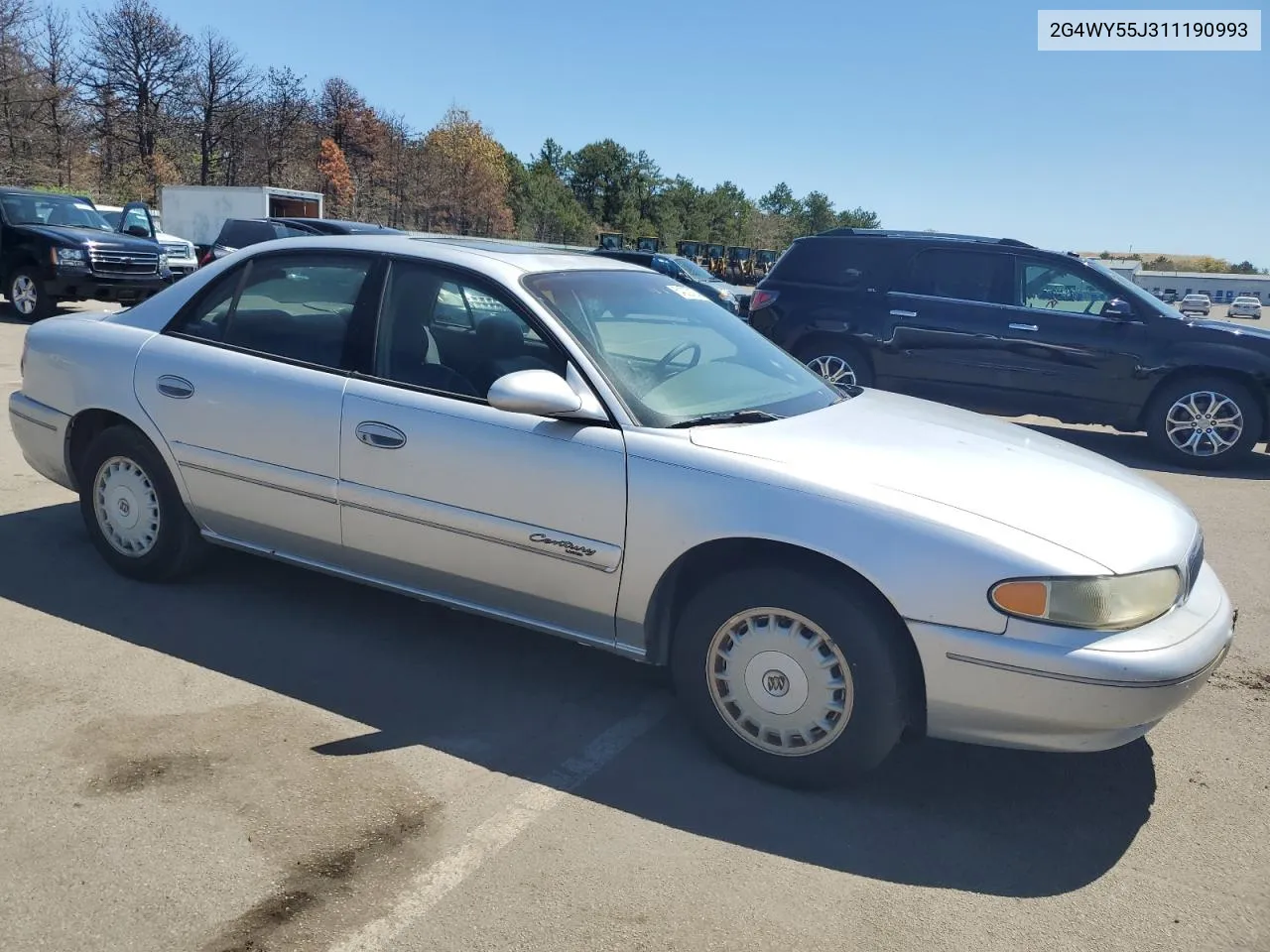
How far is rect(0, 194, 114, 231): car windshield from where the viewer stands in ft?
50.0

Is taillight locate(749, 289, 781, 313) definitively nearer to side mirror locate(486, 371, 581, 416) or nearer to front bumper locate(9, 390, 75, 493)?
front bumper locate(9, 390, 75, 493)

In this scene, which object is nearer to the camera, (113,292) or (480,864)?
(480,864)

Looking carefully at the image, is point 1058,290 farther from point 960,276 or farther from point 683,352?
point 683,352

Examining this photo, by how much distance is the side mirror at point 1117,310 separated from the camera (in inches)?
369

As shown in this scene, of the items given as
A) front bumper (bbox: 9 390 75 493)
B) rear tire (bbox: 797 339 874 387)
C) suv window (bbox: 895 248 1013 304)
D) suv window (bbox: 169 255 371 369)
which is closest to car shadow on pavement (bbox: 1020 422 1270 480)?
suv window (bbox: 895 248 1013 304)

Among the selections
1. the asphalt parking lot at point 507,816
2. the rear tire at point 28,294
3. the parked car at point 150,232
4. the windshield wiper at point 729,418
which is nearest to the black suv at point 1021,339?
the asphalt parking lot at point 507,816

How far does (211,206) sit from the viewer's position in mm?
27500

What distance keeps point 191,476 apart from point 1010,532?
10.7 feet

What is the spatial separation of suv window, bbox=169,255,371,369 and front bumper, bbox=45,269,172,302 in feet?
36.2

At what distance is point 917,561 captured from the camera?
2.98 meters

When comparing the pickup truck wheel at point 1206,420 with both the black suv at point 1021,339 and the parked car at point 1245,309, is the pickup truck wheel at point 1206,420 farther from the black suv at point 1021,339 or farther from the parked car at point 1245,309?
the parked car at point 1245,309

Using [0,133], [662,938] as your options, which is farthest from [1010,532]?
[0,133]

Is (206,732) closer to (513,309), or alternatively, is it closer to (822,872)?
(513,309)

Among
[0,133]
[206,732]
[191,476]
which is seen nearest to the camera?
[206,732]
